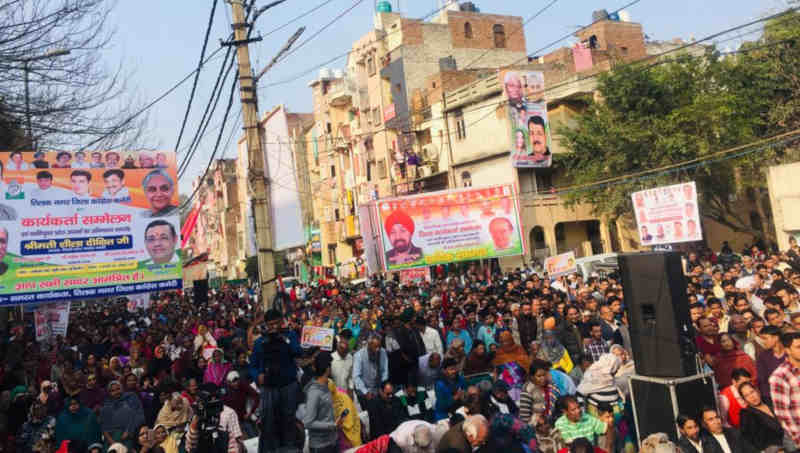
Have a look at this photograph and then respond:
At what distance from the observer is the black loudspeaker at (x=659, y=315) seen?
6699mm

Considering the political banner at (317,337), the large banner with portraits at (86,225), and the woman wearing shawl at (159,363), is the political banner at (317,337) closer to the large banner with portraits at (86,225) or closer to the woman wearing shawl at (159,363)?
the woman wearing shawl at (159,363)

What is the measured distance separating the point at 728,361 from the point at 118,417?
6992 millimetres

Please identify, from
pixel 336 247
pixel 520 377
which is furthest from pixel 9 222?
pixel 336 247

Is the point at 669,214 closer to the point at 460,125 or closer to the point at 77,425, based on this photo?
the point at 77,425

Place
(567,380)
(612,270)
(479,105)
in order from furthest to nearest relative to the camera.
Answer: (479,105) → (612,270) → (567,380)

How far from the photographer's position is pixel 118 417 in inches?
309

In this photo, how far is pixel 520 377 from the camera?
8.48 metres

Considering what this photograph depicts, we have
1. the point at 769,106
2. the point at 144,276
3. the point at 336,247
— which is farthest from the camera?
the point at 336,247

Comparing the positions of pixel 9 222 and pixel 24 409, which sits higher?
pixel 9 222

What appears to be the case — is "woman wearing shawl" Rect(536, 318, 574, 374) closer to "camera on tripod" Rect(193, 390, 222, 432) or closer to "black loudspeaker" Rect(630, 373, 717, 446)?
"black loudspeaker" Rect(630, 373, 717, 446)

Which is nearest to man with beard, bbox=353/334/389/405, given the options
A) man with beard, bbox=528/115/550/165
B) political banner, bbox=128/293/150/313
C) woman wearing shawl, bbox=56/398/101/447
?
woman wearing shawl, bbox=56/398/101/447

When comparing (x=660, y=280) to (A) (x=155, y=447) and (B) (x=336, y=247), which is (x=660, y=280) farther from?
(B) (x=336, y=247)

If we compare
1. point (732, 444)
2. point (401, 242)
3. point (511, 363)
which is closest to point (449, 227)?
point (401, 242)

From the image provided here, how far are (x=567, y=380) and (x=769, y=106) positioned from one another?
24617 millimetres
